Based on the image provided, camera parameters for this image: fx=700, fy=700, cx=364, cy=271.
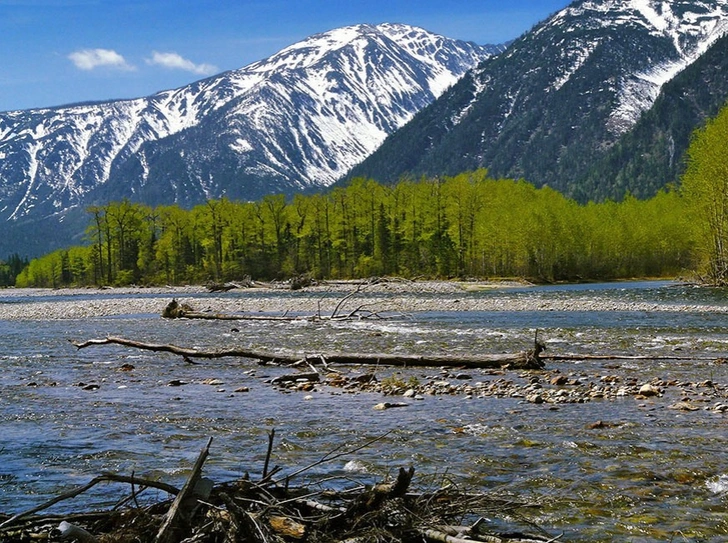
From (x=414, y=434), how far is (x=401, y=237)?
88574mm

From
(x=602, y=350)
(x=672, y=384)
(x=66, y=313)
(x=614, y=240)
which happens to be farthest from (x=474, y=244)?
(x=672, y=384)

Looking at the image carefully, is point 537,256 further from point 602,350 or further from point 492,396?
point 492,396

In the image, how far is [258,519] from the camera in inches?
203

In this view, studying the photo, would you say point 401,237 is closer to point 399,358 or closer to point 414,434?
point 399,358

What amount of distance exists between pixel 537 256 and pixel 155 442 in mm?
78672

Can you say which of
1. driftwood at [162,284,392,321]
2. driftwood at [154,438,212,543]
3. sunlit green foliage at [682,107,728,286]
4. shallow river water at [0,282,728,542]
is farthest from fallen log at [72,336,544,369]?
sunlit green foliage at [682,107,728,286]

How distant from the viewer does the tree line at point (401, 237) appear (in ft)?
291

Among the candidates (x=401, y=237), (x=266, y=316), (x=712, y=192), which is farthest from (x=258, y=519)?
(x=401, y=237)

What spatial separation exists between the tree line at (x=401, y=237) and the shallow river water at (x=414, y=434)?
6503 cm

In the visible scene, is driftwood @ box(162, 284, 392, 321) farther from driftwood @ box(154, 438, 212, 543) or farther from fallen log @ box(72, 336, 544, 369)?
driftwood @ box(154, 438, 212, 543)

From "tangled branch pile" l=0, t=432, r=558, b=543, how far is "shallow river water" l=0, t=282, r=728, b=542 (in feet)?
3.98

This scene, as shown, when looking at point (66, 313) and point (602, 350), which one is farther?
point (66, 313)

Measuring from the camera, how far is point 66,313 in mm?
46875

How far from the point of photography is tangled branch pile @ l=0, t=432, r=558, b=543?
5.10 m
